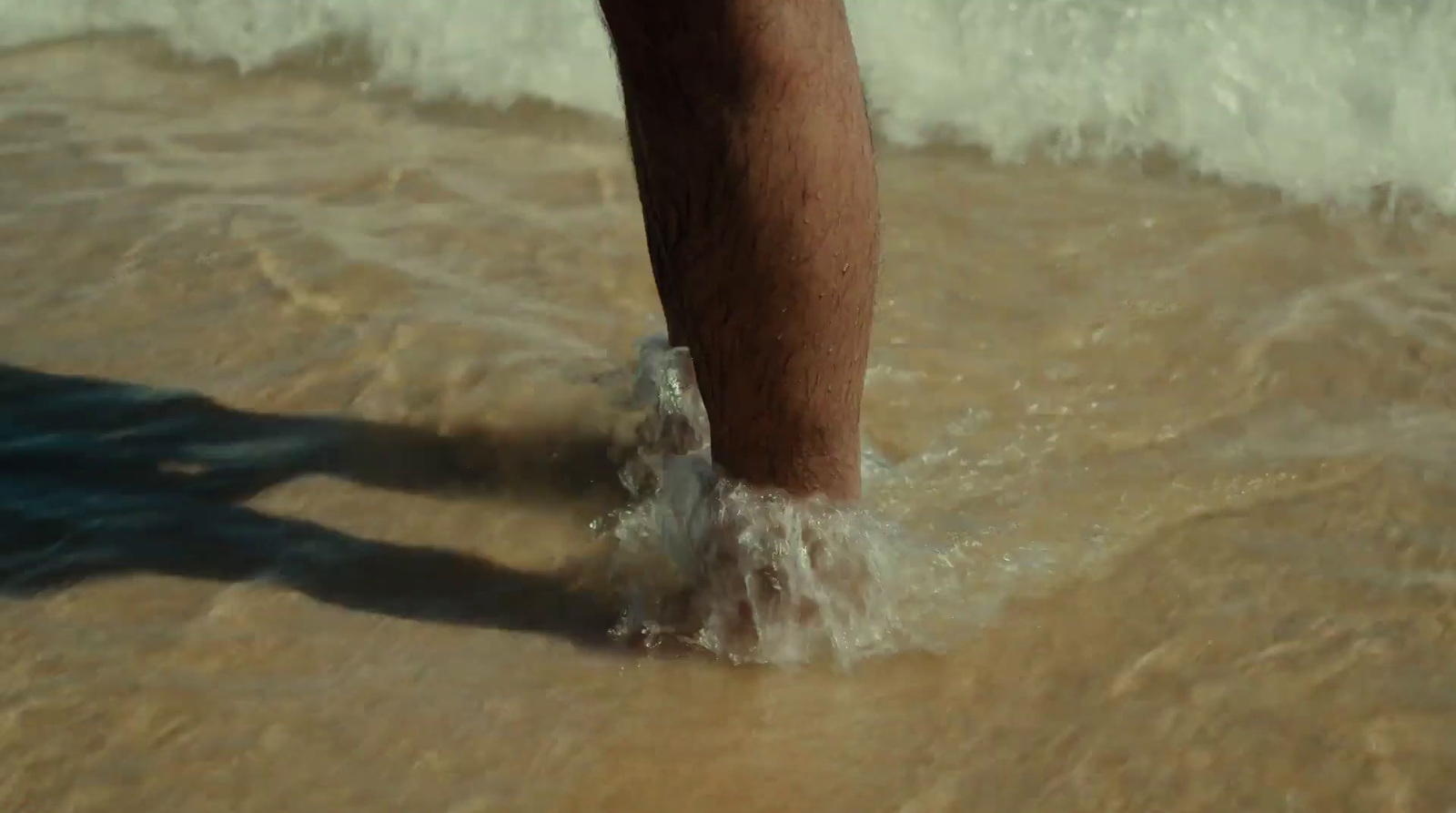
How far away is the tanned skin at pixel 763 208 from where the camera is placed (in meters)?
1.40

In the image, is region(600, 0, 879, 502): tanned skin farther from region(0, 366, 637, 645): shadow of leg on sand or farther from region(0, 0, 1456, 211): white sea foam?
region(0, 0, 1456, 211): white sea foam

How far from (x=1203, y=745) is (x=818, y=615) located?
410 mm

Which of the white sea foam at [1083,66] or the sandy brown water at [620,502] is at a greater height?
the white sea foam at [1083,66]

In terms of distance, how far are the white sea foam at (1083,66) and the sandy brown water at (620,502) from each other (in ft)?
0.75

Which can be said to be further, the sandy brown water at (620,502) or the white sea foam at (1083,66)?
the white sea foam at (1083,66)

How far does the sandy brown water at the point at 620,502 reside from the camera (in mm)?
1521

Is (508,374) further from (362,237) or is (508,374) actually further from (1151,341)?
(1151,341)

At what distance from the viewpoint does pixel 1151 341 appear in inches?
91.8

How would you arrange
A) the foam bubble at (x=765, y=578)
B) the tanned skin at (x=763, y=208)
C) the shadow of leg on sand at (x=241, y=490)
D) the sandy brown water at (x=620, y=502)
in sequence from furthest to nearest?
1. the shadow of leg on sand at (x=241, y=490)
2. the foam bubble at (x=765, y=578)
3. the sandy brown water at (x=620, y=502)
4. the tanned skin at (x=763, y=208)

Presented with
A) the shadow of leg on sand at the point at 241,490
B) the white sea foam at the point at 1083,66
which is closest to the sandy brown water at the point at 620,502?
the shadow of leg on sand at the point at 241,490

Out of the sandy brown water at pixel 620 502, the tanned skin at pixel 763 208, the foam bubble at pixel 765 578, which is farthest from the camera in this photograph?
the foam bubble at pixel 765 578

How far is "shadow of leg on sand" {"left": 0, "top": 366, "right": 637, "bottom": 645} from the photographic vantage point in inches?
71.6

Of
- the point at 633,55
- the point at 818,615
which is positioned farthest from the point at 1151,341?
the point at 633,55

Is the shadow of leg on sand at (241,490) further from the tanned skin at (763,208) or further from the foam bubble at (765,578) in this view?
the tanned skin at (763,208)
